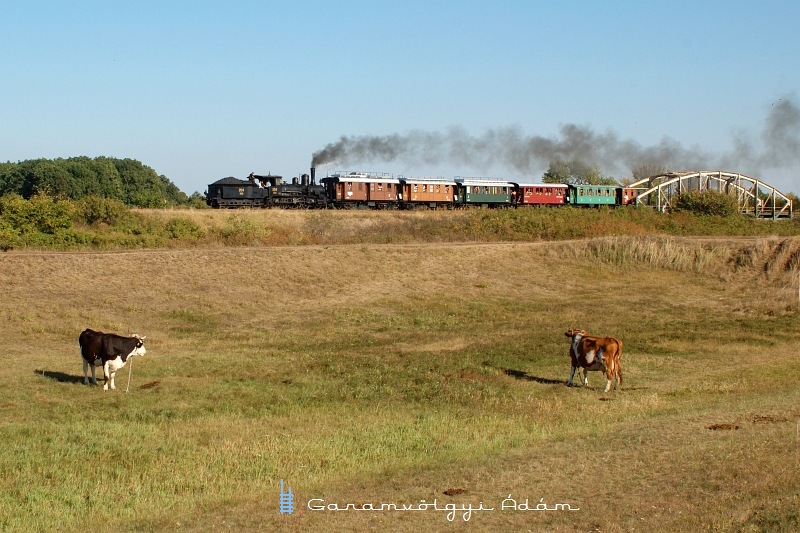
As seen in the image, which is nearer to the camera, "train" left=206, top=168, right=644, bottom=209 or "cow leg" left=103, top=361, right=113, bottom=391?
"cow leg" left=103, top=361, right=113, bottom=391

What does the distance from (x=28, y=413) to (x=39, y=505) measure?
6227mm

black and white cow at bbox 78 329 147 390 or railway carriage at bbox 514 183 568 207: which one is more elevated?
railway carriage at bbox 514 183 568 207

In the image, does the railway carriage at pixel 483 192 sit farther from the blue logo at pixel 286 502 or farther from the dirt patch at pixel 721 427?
the blue logo at pixel 286 502

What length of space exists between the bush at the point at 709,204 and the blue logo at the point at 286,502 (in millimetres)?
71832

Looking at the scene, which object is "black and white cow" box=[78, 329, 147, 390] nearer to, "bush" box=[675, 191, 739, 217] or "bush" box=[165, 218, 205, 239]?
"bush" box=[165, 218, 205, 239]

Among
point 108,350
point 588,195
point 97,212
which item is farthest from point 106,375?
point 588,195

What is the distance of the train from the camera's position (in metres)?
64.1

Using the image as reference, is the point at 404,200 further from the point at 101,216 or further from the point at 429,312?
the point at 429,312

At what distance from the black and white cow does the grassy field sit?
0.68 meters

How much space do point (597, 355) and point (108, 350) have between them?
37.1ft

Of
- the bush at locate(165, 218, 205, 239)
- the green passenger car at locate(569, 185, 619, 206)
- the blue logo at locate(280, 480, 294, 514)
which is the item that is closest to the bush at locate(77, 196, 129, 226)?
the bush at locate(165, 218, 205, 239)

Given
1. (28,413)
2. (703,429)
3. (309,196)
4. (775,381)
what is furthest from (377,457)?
(309,196)

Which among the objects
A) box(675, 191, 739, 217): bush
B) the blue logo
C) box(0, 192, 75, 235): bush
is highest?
box(675, 191, 739, 217): bush

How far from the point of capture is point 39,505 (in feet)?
39.0
